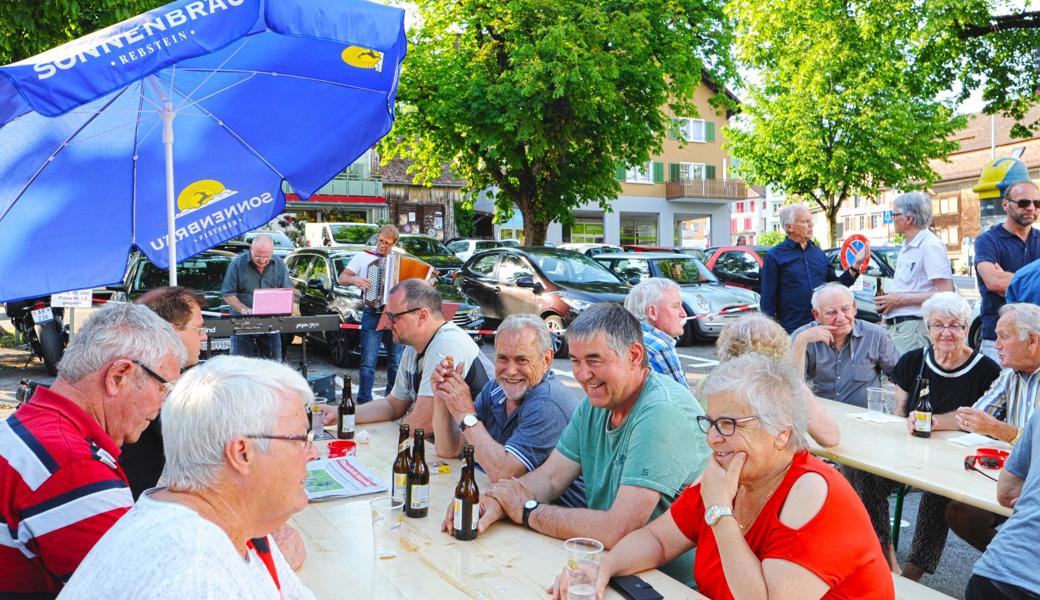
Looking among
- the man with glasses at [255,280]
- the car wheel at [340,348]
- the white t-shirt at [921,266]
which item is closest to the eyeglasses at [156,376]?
the white t-shirt at [921,266]

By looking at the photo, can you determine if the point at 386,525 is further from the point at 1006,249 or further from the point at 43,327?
the point at 43,327

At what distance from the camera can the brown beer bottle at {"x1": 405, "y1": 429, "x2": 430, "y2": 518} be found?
10.2 ft

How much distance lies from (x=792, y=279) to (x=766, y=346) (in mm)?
3077

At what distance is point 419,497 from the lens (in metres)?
3.12

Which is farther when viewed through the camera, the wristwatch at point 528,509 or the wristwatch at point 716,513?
the wristwatch at point 528,509

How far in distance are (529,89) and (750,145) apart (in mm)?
11141

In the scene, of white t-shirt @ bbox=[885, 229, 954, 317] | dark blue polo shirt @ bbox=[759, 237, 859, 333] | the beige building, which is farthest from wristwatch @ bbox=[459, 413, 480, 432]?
the beige building

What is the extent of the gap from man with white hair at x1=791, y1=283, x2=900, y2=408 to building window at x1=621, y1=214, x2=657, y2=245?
1574 inches

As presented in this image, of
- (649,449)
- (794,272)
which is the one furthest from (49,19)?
(649,449)

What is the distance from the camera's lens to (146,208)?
5.49 m

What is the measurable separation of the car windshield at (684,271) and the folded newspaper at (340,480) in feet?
34.4

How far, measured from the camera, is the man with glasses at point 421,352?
4660 millimetres

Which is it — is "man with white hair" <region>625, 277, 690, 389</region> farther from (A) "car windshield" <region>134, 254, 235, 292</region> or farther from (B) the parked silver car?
(B) the parked silver car

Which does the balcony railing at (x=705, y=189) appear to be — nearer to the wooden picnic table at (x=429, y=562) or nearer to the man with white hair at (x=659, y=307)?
the man with white hair at (x=659, y=307)
